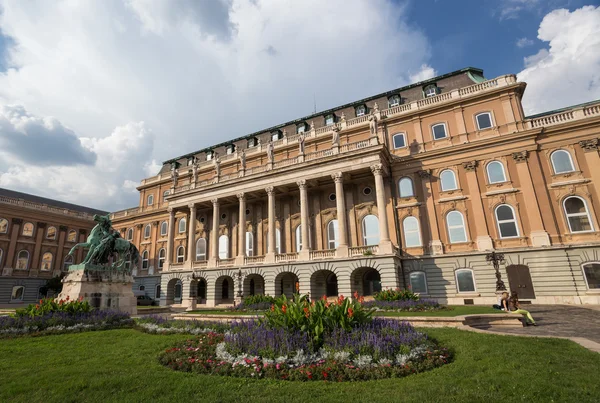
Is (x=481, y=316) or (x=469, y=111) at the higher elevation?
(x=469, y=111)

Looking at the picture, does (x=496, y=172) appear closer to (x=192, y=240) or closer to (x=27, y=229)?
(x=192, y=240)

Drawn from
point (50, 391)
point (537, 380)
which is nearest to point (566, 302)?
point (537, 380)

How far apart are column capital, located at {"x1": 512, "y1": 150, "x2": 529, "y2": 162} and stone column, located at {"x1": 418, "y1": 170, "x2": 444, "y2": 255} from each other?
21.9 ft

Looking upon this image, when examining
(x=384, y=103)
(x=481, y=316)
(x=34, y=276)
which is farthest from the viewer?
(x=34, y=276)

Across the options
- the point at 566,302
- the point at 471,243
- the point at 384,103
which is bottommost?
the point at 566,302

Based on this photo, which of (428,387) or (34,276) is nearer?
(428,387)

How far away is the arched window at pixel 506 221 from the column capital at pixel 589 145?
266 inches

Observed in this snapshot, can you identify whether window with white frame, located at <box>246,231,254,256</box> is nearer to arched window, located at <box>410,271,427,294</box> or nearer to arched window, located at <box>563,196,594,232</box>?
arched window, located at <box>410,271,427,294</box>

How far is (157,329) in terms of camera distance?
1217 cm

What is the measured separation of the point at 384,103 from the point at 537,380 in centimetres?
3213

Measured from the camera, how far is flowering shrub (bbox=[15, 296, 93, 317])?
13.3 meters

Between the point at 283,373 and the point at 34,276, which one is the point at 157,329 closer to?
the point at 283,373

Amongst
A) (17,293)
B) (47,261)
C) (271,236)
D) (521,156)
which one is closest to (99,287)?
(271,236)

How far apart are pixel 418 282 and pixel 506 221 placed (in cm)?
869
